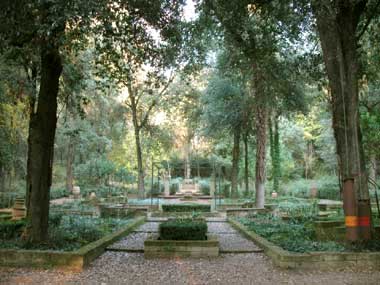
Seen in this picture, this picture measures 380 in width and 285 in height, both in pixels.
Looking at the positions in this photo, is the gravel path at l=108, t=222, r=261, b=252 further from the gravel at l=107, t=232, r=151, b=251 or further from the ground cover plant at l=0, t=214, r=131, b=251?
the ground cover plant at l=0, t=214, r=131, b=251

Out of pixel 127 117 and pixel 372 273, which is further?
pixel 127 117

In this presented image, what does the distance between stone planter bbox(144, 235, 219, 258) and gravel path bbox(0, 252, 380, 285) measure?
0.49 metres

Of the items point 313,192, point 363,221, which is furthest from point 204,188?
point 363,221

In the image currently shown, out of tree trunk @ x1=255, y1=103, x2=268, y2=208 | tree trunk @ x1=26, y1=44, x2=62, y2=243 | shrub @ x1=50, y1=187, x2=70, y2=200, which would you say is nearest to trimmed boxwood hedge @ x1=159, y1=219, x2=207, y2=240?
tree trunk @ x1=26, y1=44, x2=62, y2=243

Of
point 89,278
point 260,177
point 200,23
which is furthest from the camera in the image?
point 260,177

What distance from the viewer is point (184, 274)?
7.18 metres

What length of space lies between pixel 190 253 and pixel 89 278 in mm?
2717

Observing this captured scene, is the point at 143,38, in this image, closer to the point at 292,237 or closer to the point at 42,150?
the point at 42,150

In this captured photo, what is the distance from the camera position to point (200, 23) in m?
11.7

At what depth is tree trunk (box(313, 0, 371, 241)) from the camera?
8320 mm

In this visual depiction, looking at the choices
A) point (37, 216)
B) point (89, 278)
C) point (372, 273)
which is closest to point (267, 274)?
point (372, 273)

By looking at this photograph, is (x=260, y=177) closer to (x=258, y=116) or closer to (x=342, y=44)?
(x=258, y=116)

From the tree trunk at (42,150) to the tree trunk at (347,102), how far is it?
5.76m

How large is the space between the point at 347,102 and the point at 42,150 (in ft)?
22.3
